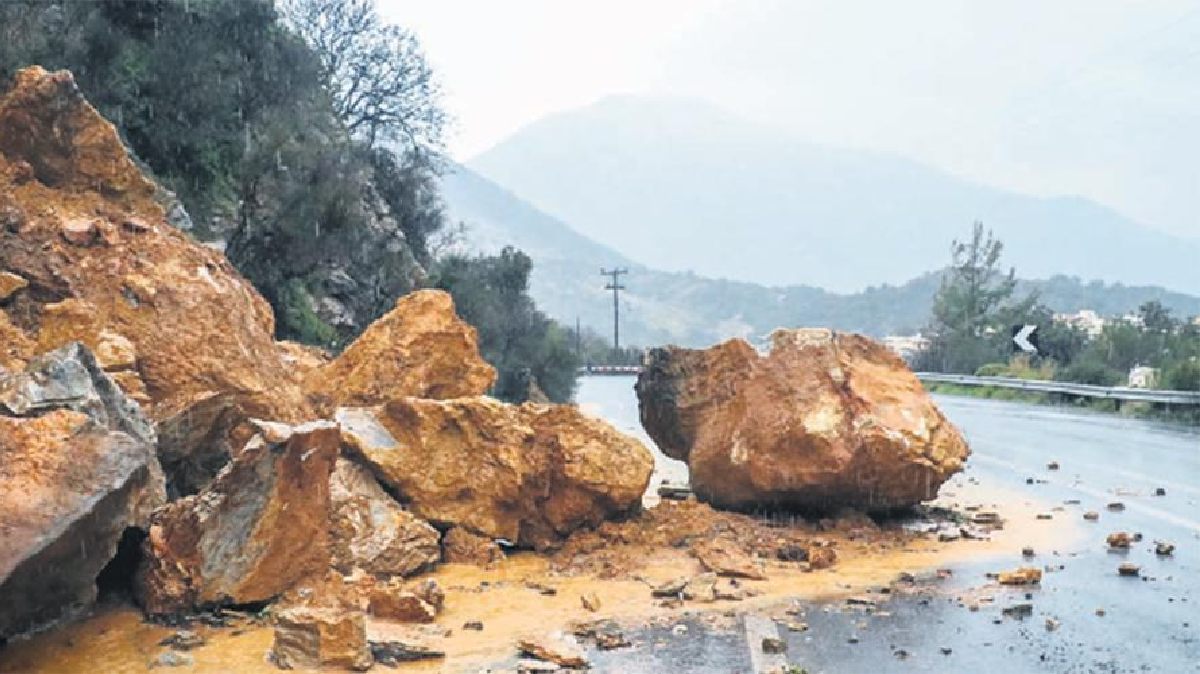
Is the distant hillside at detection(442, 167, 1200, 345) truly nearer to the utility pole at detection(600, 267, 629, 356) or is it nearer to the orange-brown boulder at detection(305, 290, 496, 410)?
the utility pole at detection(600, 267, 629, 356)

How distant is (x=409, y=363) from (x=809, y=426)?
13.9 ft

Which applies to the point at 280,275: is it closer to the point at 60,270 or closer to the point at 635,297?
the point at 60,270

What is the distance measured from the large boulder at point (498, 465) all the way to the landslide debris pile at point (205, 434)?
0.02m

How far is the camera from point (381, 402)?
39.3 feet

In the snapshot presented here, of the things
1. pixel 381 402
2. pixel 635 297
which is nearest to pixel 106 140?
pixel 381 402

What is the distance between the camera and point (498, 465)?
11023mm

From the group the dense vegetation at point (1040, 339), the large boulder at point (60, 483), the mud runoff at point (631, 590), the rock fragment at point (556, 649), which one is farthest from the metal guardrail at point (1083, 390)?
the large boulder at point (60, 483)

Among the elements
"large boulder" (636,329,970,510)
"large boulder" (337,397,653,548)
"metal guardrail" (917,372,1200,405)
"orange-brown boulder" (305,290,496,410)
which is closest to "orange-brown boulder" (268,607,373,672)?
"large boulder" (337,397,653,548)

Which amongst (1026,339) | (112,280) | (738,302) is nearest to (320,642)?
(112,280)

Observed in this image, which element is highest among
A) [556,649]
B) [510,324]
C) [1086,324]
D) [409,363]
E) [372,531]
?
[1086,324]

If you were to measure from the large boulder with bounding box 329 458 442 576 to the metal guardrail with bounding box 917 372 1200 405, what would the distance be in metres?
18.2

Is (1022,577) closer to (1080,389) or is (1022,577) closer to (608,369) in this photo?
(1080,389)

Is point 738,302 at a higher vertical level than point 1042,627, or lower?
higher

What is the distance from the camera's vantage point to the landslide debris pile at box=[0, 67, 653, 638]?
727cm
